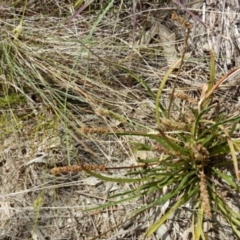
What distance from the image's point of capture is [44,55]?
1.91 metres

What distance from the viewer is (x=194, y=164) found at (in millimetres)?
1601

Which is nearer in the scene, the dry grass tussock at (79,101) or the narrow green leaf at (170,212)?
the narrow green leaf at (170,212)

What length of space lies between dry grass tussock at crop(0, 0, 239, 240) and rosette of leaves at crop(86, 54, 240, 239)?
3.6 inches

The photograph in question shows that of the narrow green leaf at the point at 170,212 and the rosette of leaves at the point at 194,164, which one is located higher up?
the rosette of leaves at the point at 194,164

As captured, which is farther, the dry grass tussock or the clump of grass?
the dry grass tussock

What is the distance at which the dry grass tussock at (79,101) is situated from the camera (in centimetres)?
178

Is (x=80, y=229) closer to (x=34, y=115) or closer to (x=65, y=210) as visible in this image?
(x=65, y=210)

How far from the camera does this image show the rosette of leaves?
1.56 metres

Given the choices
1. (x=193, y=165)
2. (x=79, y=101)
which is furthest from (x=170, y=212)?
(x=79, y=101)

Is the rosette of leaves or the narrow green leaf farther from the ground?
the rosette of leaves

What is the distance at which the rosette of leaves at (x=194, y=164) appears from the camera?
61.6 inches

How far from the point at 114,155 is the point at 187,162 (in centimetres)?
30

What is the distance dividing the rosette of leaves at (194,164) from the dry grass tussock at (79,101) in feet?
0.30

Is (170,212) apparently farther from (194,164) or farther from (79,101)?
(79,101)
